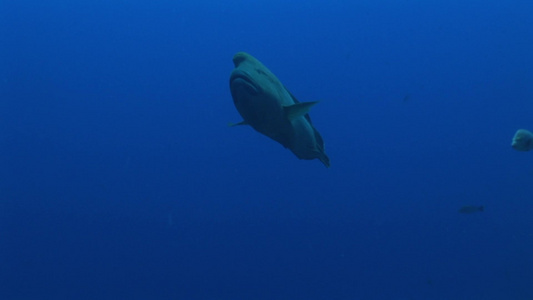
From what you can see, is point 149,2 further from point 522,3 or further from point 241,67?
point 241,67

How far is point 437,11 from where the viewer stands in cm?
1198

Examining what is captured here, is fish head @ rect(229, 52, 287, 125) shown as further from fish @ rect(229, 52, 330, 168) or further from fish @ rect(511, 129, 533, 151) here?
fish @ rect(511, 129, 533, 151)

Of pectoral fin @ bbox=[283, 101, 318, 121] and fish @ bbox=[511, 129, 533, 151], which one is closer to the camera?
pectoral fin @ bbox=[283, 101, 318, 121]

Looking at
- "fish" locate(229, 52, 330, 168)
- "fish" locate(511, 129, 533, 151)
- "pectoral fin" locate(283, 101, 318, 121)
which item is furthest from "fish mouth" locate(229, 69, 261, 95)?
"fish" locate(511, 129, 533, 151)

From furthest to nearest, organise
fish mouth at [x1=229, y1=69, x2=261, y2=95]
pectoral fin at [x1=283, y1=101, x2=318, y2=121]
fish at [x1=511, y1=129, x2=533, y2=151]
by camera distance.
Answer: fish at [x1=511, y1=129, x2=533, y2=151] → pectoral fin at [x1=283, y1=101, x2=318, y2=121] → fish mouth at [x1=229, y1=69, x2=261, y2=95]

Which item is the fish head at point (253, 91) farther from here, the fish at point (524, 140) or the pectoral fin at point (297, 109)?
the fish at point (524, 140)

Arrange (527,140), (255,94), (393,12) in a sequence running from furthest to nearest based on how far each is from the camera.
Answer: (393,12)
(527,140)
(255,94)

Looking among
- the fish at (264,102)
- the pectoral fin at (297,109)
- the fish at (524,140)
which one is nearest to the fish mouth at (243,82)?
the fish at (264,102)

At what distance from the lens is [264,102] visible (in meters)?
2.47

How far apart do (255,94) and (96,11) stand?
10775 millimetres

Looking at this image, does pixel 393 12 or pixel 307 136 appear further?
pixel 393 12

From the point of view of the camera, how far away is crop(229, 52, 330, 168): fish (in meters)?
2.39

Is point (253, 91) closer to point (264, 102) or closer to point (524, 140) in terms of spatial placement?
point (264, 102)

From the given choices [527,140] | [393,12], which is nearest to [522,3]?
[393,12]
